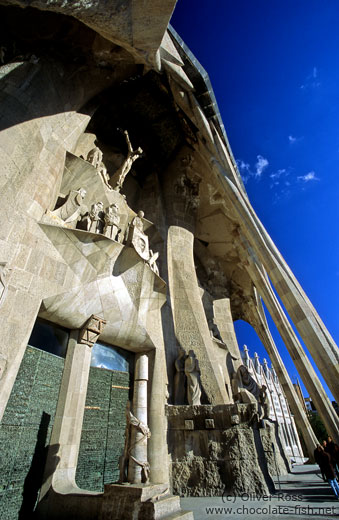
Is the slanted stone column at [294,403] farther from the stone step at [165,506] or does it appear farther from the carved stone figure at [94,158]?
the carved stone figure at [94,158]

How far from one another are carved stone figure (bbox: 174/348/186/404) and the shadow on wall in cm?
347

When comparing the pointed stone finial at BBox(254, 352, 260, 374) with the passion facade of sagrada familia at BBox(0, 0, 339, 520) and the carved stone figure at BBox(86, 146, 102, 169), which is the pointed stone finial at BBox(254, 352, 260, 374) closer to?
the passion facade of sagrada familia at BBox(0, 0, 339, 520)

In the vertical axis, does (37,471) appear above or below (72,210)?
below

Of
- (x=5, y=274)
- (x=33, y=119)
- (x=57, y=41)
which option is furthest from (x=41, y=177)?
(x=57, y=41)

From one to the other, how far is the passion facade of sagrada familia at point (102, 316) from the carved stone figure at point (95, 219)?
4 centimetres

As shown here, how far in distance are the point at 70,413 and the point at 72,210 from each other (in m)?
4.24

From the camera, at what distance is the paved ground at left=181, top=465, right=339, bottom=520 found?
3.72 metres

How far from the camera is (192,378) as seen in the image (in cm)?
728

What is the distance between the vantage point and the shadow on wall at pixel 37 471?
4074 millimetres

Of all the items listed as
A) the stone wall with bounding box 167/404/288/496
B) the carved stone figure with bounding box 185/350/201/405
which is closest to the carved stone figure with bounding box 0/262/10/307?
the stone wall with bounding box 167/404/288/496

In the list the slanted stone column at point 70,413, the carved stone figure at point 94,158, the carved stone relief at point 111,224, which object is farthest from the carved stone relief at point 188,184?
the slanted stone column at point 70,413

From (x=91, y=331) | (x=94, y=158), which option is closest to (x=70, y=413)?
(x=91, y=331)

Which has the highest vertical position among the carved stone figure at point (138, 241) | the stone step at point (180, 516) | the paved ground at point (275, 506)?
the carved stone figure at point (138, 241)

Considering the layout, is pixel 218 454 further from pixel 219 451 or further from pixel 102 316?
pixel 102 316
